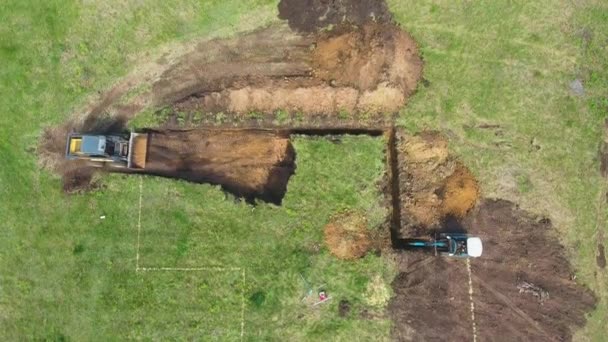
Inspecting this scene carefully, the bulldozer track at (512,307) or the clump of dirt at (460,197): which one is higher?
the clump of dirt at (460,197)

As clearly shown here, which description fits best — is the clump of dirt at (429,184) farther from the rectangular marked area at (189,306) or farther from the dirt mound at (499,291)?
the rectangular marked area at (189,306)

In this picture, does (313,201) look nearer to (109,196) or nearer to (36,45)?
(109,196)

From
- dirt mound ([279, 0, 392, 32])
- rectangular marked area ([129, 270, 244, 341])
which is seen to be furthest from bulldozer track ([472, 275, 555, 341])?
dirt mound ([279, 0, 392, 32])

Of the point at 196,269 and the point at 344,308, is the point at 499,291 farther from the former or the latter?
the point at 196,269

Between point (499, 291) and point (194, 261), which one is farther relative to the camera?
point (194, 261)

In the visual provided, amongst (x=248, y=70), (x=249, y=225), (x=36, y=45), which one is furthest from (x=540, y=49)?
(x=36, y=45)

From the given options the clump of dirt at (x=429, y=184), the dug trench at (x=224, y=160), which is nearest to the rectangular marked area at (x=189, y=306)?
the dug trench at (x=224, y=160)

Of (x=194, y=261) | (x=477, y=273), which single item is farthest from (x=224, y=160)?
(x=477, y=273)
